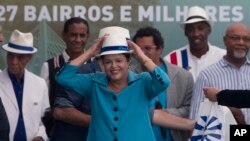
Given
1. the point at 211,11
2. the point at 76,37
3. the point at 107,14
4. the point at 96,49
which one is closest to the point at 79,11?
the point at 107,14

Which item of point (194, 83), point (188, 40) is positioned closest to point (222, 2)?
point (188, 40)

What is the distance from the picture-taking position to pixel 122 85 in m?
8.37

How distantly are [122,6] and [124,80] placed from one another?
87.8 inches

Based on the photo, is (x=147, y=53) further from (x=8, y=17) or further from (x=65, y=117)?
(x=8, y=17)

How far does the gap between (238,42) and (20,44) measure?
1.90 metres

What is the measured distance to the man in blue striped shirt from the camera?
9.41 m

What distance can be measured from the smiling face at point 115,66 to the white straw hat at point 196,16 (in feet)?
6.27

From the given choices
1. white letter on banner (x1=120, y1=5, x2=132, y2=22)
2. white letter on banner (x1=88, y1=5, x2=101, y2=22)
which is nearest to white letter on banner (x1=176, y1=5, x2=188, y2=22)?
white letter on banner (x1=120, y1=5, x2=132, y2=22)

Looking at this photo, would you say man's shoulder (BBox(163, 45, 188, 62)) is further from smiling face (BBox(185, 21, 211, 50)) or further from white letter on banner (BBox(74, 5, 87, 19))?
white letter on banner (BBox(74, 5, 87, 19))

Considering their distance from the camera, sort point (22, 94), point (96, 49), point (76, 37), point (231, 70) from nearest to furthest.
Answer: point (96, 49) → point (231, 70) → point (22, 94) → point (76, 37)

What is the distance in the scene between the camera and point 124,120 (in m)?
8.23

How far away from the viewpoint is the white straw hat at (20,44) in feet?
31.9

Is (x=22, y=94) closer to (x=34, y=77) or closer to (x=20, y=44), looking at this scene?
(x=34, y=77)

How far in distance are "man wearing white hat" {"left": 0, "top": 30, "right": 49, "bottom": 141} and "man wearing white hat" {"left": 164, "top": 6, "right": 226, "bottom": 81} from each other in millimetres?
1280
